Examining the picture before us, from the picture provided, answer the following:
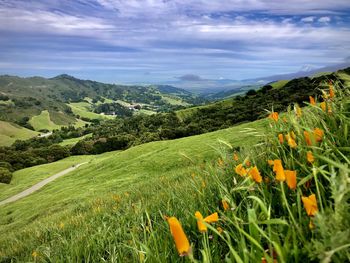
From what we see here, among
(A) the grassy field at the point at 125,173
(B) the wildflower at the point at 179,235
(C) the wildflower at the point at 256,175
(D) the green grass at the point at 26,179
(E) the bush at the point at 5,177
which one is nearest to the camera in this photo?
(B) the wildflower at the point at 179,235

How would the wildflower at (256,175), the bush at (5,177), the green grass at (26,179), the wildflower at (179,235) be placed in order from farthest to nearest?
1. the bush at (5,177)
2. the green grass at (26,179)
3. the wildflower at (256,175)
4. the wildflower at (179,235)

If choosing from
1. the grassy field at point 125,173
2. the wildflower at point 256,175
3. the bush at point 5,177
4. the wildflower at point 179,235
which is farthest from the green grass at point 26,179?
the wildflower at point 179,235

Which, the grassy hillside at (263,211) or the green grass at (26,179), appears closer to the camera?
the grassy hillside at (263,211)

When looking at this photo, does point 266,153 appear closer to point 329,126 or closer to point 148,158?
point 329,126

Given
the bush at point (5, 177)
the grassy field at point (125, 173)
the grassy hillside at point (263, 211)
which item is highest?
the grassy hillside at point (263, 211)

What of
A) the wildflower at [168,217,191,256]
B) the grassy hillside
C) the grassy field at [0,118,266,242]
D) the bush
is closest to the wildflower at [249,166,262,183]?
the grassy hillside

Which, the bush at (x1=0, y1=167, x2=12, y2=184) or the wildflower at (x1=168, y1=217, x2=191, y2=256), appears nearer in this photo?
the wildflower at (x1=168, y1=217, x2=191, y2=256)

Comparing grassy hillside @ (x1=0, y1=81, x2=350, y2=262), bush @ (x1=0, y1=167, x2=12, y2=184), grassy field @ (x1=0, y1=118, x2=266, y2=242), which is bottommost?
bush @ (x1=0, y1=167, x2=12, y2=184)

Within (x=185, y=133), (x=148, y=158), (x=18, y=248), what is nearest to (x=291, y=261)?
(x=18, y=248)

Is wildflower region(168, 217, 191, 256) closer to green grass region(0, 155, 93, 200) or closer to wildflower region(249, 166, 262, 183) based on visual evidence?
→ wildflower region(249, 166, 262, 183)

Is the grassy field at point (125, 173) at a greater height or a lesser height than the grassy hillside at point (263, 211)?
lesser

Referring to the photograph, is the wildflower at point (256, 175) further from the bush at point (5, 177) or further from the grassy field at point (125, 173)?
the bush at point (5, 177)

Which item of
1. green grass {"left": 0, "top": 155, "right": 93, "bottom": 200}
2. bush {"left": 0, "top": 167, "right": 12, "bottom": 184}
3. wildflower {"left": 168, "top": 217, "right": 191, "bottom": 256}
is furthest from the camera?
bush {"left": 0, "top": 167, "right": 12, "bottom": 184}

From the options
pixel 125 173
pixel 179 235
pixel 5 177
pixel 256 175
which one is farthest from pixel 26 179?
pixel 179 235
